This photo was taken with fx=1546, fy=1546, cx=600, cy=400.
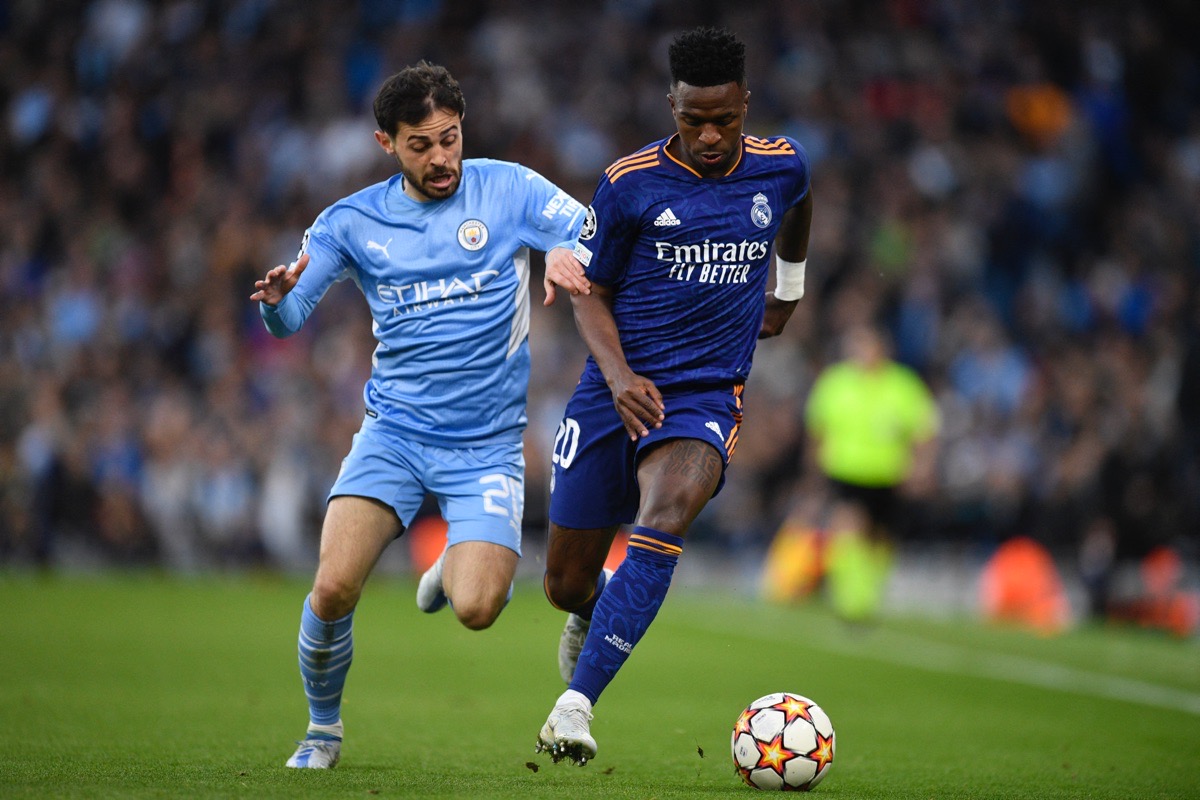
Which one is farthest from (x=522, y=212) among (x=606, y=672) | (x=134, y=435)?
(x=134, y=435)

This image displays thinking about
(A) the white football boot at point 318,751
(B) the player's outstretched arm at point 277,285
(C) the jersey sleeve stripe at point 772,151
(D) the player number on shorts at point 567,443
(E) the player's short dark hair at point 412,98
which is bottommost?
(A) the white football boot at point 318,751

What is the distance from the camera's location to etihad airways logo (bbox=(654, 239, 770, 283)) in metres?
5.91

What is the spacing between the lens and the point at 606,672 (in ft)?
17.6

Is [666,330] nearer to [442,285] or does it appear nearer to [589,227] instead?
[589,227]

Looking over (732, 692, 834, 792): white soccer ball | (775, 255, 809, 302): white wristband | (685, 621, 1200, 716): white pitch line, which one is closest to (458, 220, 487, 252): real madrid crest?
(775, 255, 809, 302): white wristband

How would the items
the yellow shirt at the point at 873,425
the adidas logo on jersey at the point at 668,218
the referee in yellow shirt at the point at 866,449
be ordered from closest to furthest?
the adidas logo on jersey at the point at 668,218
the referee in yellow shirt at the point at 866,449
the yellow shirt at the point at 873,425

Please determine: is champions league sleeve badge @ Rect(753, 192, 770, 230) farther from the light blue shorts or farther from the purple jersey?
the light blue shorts

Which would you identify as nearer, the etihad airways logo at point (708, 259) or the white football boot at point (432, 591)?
the etihad airways logo at point (708, 259)

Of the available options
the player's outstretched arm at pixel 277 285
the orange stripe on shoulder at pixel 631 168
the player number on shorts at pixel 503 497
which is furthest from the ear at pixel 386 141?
the player number on shorts at pixel 503 497

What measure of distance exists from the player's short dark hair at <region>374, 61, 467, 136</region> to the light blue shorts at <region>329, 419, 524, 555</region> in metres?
1.23

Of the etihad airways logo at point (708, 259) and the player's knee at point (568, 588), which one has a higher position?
the etihad airways logo at point (708, 259)

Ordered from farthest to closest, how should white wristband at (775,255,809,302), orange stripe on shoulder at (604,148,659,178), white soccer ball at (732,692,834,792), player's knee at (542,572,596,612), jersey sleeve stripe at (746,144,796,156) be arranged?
white wristband at (775,255,809,302)
player's knee at (542,572,596,612)
jersey sleeve stripe at (746,144,796,156)
orange stripe on shoulder at (604,148,659,178)
white soccer ball at (732,692,834,792)

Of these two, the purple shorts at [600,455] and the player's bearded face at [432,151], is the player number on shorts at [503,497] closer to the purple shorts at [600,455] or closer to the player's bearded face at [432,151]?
the purple shorts at [600,455]

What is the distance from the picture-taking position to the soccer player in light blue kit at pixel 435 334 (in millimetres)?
5980
